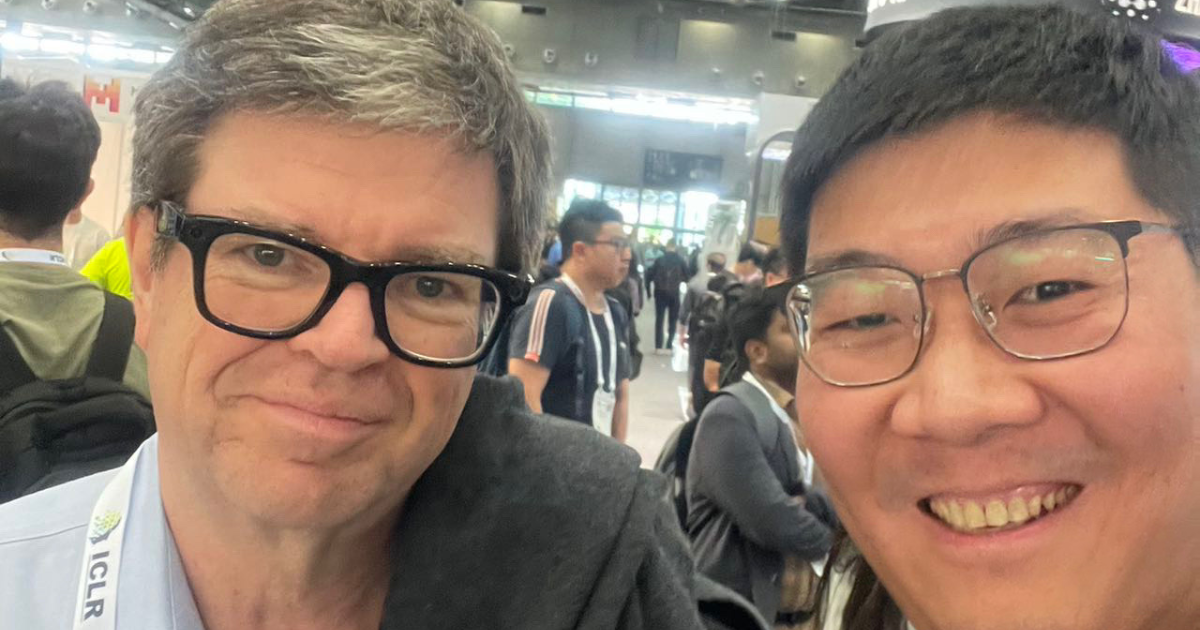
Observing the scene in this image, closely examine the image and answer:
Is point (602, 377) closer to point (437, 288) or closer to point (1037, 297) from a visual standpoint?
point (437, 288)

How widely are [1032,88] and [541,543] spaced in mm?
760

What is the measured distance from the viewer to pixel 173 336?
98 centimetres

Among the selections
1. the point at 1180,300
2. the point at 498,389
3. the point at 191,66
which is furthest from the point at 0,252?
the point at 1180,300

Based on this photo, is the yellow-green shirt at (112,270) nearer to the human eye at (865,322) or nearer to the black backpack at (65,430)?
the black backpack at (65,430)

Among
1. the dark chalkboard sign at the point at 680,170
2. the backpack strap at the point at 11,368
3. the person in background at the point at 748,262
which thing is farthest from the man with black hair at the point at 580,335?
the dark chalkboard sign at the point at 680,170

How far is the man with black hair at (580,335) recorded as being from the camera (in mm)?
3379

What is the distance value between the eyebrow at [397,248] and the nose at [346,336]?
1.9 inches

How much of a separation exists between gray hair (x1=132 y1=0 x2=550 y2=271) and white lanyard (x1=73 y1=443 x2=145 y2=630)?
0.37 m

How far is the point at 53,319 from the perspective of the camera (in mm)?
1958

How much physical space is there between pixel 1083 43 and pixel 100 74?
5193 millimetres

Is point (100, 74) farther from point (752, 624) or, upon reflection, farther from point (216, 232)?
point (752, 624)

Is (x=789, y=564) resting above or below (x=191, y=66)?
below

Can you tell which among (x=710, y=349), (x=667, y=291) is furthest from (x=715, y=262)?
(x=710, y=349)

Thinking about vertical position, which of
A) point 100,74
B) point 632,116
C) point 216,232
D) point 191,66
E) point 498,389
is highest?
point 632,116
